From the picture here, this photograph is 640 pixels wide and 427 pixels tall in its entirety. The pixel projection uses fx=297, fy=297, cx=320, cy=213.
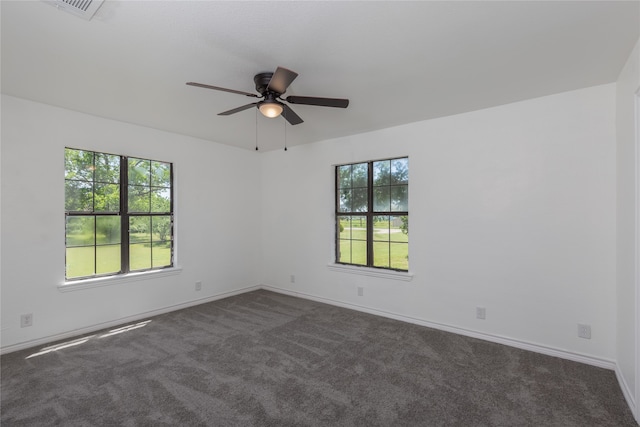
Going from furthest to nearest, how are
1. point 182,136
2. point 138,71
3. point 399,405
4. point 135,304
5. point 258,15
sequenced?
point 182,136
point 135,304
point 138,71
point 399,405
point 258,15

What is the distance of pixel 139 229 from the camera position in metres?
3.93

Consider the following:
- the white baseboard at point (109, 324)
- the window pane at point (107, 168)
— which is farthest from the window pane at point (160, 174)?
the white baseboard at point (109, 324)

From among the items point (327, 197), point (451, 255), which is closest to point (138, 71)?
point (327, 197)

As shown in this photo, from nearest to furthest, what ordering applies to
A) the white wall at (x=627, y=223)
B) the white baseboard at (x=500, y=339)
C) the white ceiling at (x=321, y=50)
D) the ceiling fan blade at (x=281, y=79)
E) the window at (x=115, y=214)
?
the white ceiling at (x=321, y=50)
the ceiling fan blade at (x=281, y=79)
the white wall at (x=627, y=223)
the white baseboard at (x=500, y=339)
the window at (x=115, y=214)

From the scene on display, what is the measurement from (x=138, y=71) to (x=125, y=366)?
99.4 inches

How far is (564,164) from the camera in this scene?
110 inches

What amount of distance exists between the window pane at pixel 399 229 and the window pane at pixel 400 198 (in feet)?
→ 0.40

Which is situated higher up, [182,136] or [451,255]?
[182,136]

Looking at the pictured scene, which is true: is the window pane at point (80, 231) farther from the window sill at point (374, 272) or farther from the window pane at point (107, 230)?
the window sill at point (374, 272)

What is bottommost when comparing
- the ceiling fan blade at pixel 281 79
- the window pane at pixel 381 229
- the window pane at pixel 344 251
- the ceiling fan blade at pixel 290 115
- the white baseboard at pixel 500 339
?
the white baseboard at pixel 500 339

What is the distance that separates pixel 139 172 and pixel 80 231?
98 cm

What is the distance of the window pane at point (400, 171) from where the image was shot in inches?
153

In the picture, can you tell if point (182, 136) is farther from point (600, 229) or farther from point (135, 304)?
point (600, 229)

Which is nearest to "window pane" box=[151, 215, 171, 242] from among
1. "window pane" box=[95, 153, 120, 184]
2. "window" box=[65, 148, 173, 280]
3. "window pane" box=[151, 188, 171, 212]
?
"window" box=[65, 148, 173, 280]
